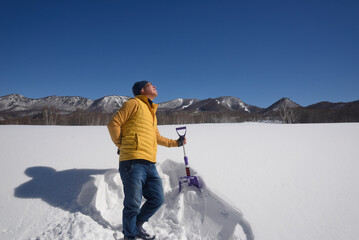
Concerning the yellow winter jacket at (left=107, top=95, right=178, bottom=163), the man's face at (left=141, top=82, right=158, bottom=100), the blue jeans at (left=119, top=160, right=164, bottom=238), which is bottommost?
the blue jeans at (left=119, top=160, right=164, bottom=238)

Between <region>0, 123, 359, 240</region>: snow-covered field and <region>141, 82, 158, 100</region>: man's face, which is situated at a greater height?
<region>141, 82, 158, 100</region>: man's face

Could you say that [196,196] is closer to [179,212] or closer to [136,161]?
[179,212]

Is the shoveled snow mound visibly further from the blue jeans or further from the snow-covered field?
the blue jeans

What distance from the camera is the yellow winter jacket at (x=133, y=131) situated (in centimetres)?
199

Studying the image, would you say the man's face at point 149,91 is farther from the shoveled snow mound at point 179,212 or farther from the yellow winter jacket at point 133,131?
the shoveled snow mound at point 179,212

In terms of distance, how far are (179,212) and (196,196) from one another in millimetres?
327

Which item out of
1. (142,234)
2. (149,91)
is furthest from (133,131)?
(142,234)

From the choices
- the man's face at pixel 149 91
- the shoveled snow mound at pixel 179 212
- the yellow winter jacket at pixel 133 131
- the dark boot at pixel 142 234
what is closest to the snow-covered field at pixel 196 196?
the shoveled snow mound at pixel 179 212

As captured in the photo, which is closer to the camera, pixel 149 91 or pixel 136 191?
pixel 136 191

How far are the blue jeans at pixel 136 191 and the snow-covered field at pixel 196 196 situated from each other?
0.30 meters

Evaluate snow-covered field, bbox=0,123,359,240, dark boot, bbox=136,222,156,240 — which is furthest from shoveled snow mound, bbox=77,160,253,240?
dark boot, bbox=136,222,156,240

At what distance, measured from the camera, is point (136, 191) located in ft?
6.34

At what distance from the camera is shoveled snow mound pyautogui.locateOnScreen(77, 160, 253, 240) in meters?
2.17

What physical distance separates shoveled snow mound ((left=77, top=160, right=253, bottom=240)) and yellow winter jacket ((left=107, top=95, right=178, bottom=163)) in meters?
0.87
